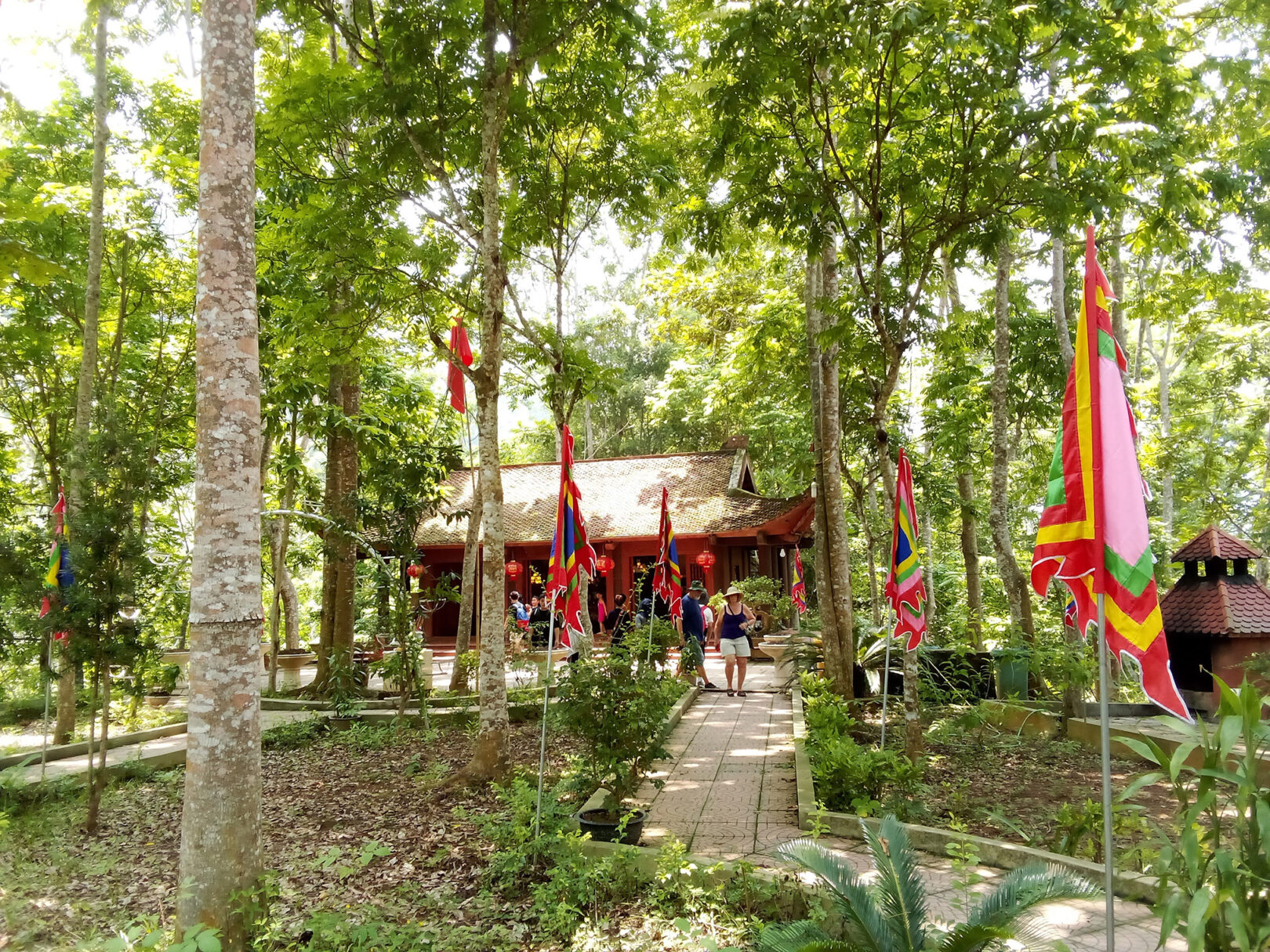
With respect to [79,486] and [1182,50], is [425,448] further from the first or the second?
[1182,50]

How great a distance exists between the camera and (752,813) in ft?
20.8

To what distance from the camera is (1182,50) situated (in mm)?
7152

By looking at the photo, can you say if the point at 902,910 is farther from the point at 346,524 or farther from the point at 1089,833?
the point at 346,524

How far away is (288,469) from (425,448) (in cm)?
473

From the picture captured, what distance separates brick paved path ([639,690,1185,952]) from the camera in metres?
4.29

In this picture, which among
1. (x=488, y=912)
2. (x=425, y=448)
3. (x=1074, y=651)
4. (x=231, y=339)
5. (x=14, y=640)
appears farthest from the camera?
(x=425, y=448)

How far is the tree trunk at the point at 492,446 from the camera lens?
718cm

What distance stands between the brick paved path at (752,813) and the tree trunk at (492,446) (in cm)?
151

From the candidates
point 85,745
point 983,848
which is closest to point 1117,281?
point 983,848

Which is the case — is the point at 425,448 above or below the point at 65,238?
below

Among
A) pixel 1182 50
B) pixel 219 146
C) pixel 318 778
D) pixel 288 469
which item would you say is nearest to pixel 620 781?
pixel 318 778

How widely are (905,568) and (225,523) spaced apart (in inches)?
226

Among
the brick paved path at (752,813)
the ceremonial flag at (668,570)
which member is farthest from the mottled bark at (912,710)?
the ceremonial flag at (668,570)

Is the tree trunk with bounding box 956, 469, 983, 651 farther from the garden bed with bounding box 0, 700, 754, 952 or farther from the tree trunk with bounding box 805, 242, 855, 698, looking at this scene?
the garden bed with bounding box 0, 700, 754, 952
